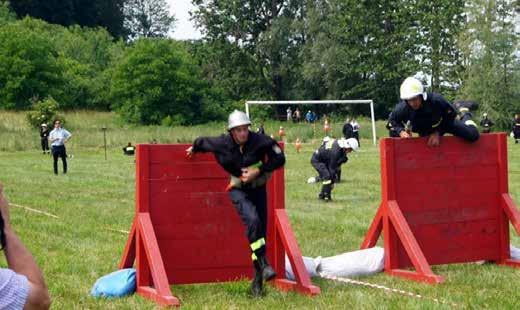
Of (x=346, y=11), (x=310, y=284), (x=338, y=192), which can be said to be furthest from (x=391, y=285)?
(x=346, y=11)

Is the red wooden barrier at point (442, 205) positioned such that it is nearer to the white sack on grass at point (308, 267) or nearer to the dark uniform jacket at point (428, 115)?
the dark uniform jacket at point (428, 115)

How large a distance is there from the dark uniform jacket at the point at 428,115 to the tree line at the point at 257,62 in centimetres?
5991

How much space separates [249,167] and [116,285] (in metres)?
1.74

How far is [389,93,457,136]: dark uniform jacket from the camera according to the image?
9766 millimetres

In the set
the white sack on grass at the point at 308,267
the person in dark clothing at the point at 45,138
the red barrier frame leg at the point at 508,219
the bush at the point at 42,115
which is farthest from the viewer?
the bush at the point at 42,115

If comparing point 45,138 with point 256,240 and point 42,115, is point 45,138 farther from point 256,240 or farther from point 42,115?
point 256,240

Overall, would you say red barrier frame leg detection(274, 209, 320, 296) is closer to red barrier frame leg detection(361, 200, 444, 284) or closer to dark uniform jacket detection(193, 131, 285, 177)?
dark uniform jacket detection(193, 131, 285, 177)

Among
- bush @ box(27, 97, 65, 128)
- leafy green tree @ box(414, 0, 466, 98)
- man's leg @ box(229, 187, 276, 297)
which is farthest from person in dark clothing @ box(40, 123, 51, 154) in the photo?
leafy green tree @ box(414, 0, 466, 98)

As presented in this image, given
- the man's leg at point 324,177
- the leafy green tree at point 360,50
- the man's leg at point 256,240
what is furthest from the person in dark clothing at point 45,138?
the leafy green tree at point 360,50

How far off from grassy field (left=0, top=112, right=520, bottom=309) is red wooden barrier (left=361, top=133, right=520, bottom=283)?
262mm

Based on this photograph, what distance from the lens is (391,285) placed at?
359 inches

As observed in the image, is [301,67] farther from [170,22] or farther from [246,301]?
[246,301]

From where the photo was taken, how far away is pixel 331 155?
19.2 meters

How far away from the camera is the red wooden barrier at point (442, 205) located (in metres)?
9.71
